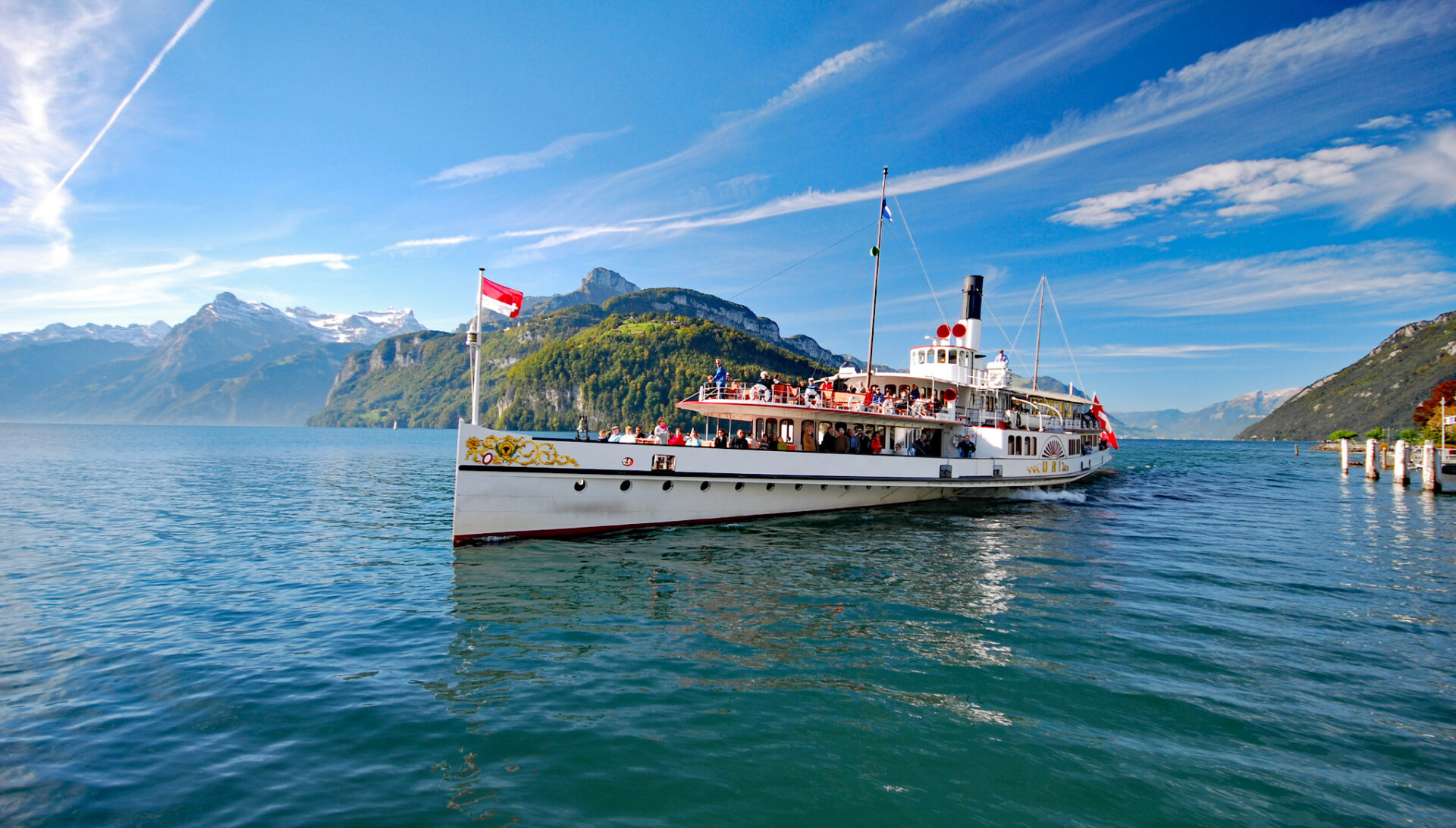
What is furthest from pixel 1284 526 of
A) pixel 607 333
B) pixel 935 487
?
pixel 607 333

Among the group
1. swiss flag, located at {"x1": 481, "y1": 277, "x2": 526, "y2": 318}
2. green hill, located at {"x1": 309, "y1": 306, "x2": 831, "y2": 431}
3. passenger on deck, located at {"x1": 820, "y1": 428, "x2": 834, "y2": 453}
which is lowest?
passenger on deck, located at {"x1": 820, "y1": 428, "x2": 834, "y2": 453}

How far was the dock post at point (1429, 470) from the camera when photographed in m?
32.0

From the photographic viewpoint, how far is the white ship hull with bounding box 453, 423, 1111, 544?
623 inches

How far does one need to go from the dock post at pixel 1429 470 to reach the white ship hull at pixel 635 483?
2974 centimetres

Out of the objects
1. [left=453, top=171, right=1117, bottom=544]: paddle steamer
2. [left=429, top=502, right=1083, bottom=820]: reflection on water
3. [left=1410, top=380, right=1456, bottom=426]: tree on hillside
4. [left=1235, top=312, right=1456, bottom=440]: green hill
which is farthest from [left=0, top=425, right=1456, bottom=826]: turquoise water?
[left=1235, top=312, right=1456, bottom=440]: green hill

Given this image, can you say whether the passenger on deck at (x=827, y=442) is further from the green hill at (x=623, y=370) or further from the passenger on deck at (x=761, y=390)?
the green hill at (x=623, y=370)

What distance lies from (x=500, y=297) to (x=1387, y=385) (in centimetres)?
21778

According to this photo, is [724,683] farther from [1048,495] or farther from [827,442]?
[1048,495]

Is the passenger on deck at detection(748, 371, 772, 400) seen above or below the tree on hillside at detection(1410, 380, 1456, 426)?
below

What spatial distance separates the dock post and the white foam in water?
17599 mm

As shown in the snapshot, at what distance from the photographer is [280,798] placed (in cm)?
536

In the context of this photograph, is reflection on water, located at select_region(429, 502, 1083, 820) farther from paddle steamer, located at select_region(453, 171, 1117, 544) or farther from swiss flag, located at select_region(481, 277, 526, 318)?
swiss flag, located at select_region(481, 277, 526, 318)

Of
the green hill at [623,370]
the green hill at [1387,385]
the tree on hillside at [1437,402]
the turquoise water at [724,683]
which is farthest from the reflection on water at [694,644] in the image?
the green hill at [1387,385]

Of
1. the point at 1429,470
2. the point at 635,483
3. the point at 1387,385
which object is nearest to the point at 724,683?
the point at 635,483
